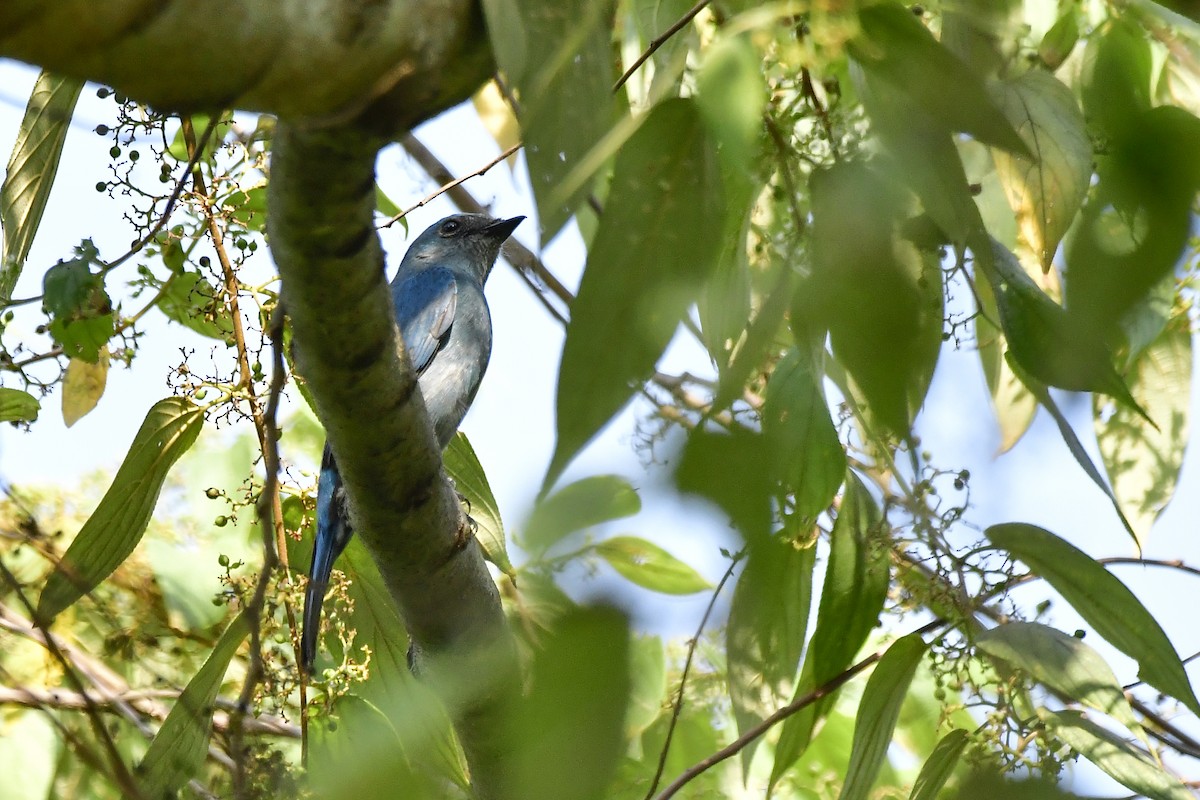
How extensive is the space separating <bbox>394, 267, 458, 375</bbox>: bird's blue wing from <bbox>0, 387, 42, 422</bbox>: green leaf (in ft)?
5.04

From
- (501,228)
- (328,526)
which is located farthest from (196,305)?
(501,228)

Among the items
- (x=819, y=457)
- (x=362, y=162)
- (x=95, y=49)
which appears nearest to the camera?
Answer: (x=95, y=49)

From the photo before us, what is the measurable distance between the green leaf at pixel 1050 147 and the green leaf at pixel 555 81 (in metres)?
0.69

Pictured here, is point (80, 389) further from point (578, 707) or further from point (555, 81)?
point (578, 707)

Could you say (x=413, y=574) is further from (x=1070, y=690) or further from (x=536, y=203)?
(x=536, y=203)

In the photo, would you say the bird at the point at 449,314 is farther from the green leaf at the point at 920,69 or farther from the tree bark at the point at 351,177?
the green leaf at the point at 920,69

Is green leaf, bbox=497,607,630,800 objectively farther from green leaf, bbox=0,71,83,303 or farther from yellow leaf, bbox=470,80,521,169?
yellow leaf, bbox=470,80,521,169

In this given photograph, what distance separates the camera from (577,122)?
1.13 metres

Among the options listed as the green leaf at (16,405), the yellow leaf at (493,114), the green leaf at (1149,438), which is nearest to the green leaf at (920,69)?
the green leaf at (1149,438)

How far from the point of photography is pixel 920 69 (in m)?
1.15

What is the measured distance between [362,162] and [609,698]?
710 mm

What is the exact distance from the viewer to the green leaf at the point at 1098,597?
1.91m

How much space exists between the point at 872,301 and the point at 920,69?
0.31 meters

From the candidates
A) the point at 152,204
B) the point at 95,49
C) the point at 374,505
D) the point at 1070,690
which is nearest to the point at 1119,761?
the point at 1070,690
